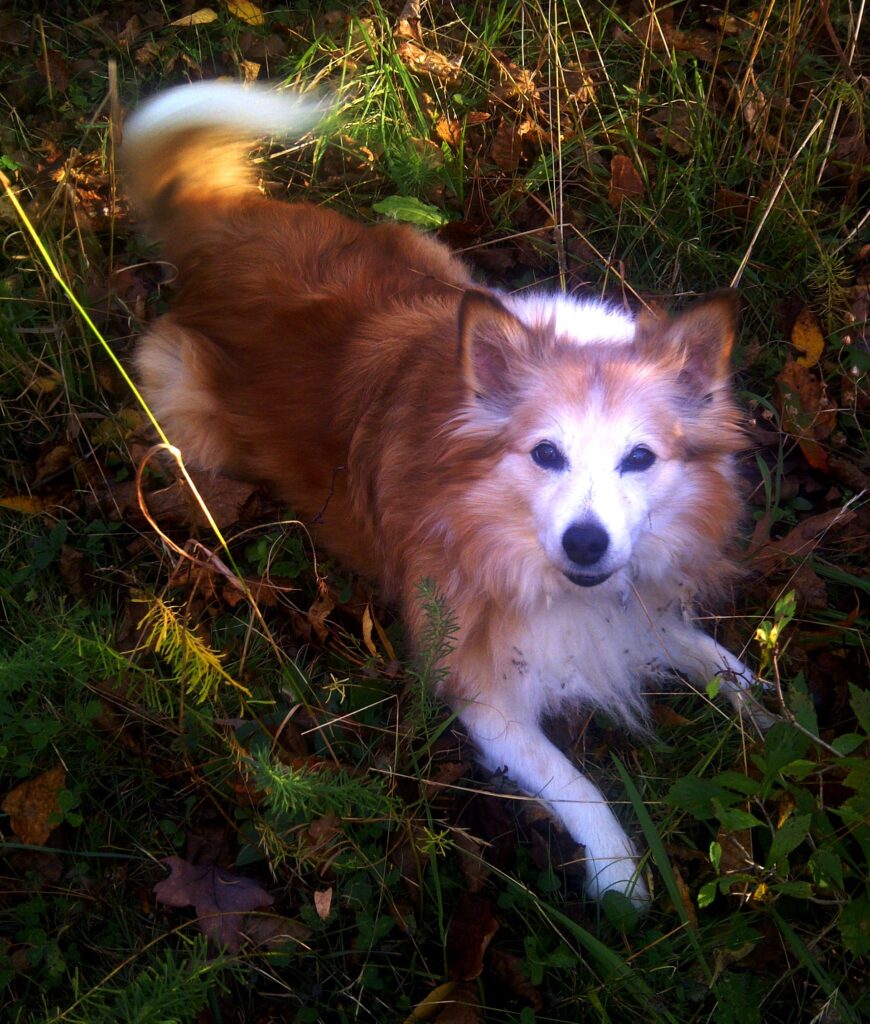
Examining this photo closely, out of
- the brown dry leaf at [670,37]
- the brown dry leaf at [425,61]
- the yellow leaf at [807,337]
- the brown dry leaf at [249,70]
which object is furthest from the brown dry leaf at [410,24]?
Answer: the yellow leaf at [807,337]

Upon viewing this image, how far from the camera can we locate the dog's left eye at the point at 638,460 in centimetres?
227

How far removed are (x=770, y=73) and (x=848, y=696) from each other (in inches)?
98.7

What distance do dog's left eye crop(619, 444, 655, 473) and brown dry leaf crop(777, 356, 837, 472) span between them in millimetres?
1100

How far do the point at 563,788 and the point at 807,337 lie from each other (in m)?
2.02

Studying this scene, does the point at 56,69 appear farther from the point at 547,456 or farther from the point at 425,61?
the point at 547,456

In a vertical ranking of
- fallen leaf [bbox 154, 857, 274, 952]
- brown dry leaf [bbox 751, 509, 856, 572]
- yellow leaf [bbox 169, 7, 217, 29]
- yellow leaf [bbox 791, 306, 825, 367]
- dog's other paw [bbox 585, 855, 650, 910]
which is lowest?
fallen leaf [bbox 154, 857, 274, 952]

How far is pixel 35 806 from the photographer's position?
2.55m

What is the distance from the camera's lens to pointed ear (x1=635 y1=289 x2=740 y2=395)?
2.32m

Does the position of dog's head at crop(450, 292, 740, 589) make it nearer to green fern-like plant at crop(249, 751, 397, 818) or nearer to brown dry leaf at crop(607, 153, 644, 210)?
green fern-like plant at crop(249, 751, 397, 818)

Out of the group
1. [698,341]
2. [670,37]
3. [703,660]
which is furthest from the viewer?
[670,37]

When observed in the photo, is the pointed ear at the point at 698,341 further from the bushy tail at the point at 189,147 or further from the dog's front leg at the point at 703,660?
the bushy tail at the point at 189,147

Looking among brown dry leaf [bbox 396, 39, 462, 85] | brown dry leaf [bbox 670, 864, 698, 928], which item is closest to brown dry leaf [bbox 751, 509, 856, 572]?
brown dry leaf [bbox 670, 864, 698, 928]

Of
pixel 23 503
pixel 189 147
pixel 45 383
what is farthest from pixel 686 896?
pixel 189 147

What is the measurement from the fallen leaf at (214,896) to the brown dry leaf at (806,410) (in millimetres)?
2324
